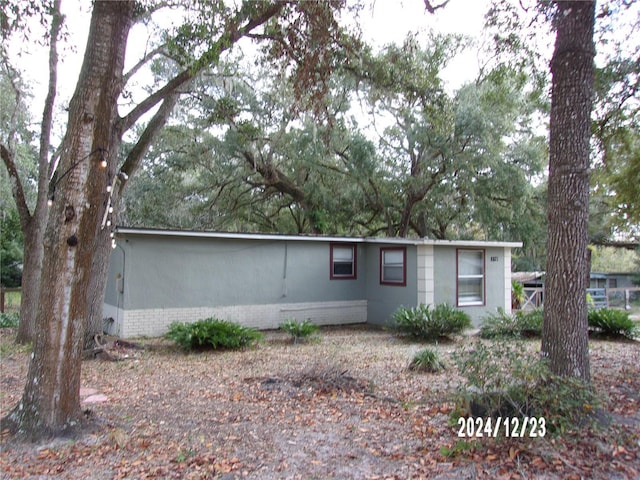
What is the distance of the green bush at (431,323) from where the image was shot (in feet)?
32.5

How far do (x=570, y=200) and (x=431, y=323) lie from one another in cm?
578

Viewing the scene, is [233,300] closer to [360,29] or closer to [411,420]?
[360,29]

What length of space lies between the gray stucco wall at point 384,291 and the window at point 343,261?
0.40m

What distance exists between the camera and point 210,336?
28.5ft

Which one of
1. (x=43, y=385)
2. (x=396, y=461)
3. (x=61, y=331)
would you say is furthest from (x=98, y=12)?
(x=396, y=461)

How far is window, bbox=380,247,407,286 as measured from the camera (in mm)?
12391

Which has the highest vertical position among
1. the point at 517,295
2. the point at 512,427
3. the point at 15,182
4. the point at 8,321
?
the point at 15,182

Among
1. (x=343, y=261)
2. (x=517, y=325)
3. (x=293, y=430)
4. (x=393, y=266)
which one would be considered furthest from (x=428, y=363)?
(x=343, y=261)

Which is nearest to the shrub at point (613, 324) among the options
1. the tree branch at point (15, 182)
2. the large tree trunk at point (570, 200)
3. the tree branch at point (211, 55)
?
the large tree trunk at point (570, 200)

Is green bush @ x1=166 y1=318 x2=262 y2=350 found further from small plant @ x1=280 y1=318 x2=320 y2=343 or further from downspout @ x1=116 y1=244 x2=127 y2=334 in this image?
downspout @ x1=116 y1=244 x2=127 y2=334

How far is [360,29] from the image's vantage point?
7.89 metres

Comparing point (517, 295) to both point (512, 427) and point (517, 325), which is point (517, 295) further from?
point (512, 427)

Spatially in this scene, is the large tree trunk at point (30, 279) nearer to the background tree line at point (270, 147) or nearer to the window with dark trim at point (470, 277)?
the background tree line at point (270, 147)

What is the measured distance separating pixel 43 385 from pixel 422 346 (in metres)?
6.94
